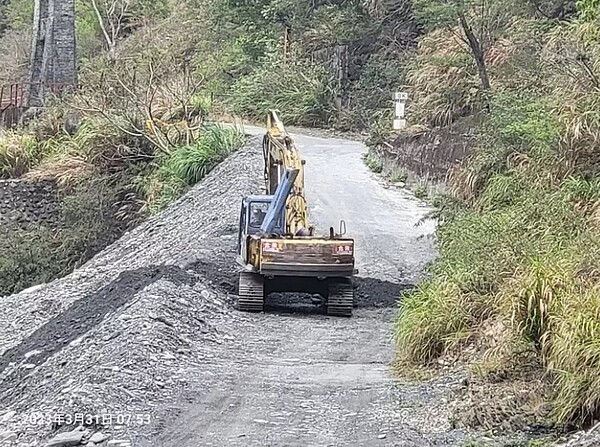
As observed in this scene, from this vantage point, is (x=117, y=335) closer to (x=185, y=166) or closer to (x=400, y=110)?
(x=185, y=166)

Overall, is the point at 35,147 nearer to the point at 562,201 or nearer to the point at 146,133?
the point at 146,133

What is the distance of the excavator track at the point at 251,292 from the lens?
13.4 m

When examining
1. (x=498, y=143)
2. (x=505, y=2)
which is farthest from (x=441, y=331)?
(x=505, y=2)

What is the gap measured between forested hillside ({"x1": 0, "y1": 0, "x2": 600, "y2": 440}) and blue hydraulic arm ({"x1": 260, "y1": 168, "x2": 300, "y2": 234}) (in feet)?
6.54

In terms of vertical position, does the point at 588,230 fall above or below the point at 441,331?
above

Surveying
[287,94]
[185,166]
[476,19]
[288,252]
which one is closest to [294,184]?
[288,252]

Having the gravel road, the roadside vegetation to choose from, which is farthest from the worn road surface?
the roadside vegetation

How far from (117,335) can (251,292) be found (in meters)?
2.44

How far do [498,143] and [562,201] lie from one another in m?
5.41

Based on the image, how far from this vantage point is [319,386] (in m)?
9.69

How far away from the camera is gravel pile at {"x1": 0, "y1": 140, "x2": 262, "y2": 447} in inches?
340

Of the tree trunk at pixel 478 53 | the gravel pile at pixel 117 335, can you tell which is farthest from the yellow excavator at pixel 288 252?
the tree trunk at pixel 478 53

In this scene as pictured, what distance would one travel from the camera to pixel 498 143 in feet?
56.3

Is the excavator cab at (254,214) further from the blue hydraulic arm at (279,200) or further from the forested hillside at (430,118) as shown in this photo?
the forested hillside at (430,118)
